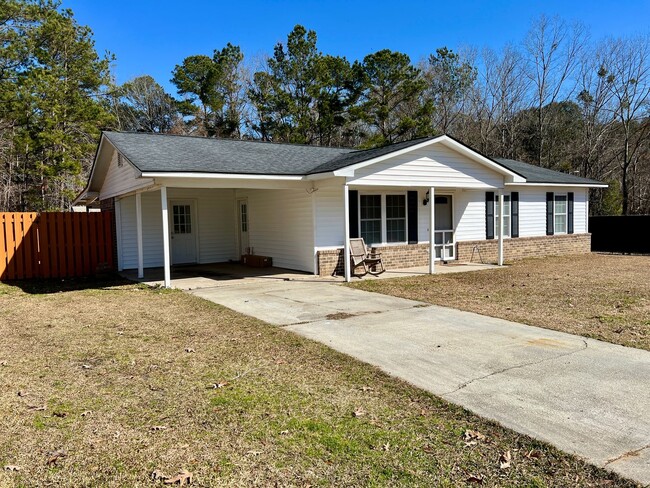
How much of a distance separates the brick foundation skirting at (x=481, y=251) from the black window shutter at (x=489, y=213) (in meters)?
0.32

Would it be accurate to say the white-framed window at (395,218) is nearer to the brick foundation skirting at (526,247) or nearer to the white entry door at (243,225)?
the brick foundation skirting at (526,247)

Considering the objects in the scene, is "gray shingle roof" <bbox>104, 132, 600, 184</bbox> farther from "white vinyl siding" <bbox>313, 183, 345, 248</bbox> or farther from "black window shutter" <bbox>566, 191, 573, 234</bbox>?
"black window shutter" <bbox>566, 191, 573, 234</bbox>

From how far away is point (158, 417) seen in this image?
3.94 metres

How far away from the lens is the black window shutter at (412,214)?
1484cm

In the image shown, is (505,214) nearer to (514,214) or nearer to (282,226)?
(514,214)

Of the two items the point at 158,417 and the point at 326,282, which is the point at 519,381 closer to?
the point at 158,417

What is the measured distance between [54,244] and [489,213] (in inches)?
548

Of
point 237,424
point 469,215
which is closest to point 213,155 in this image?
point 469,215

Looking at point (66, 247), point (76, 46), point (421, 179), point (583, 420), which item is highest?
point (76, 46)

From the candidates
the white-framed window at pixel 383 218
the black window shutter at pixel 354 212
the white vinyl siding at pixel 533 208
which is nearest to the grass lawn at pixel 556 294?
the black window shutter at pixel 354 212

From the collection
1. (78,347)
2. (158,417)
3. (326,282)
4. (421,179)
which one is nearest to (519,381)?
(158,417)

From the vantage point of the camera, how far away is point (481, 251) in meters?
16.7

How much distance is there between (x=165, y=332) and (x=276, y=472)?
14.3 ft

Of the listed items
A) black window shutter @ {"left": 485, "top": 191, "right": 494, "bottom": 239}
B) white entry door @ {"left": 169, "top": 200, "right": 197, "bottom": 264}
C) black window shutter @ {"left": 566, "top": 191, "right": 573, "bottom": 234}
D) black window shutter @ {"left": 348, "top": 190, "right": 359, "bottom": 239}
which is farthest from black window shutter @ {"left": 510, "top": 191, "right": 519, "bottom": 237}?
white entry door @ {"left": 169, "top": 200, "right": 197, "bottom": 264}
